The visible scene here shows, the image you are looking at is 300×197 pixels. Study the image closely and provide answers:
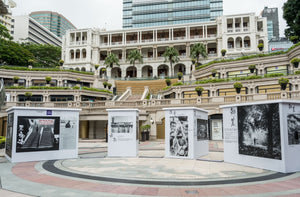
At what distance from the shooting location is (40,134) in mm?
14914

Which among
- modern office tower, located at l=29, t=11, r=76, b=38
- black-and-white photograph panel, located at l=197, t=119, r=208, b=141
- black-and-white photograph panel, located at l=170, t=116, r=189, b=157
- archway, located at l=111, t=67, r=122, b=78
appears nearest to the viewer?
black-and-white photograph panel, located at l=170, t=116, r=189, b=157

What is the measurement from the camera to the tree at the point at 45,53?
3078 inches

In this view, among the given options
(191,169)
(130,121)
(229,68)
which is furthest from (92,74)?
(191,169)

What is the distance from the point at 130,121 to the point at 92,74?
41.0 m

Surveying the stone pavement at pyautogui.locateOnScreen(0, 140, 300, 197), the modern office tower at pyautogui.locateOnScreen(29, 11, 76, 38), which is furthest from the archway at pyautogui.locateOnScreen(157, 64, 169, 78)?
the modern office tower at pyautogui.locateOnScreen(29, 11, 76, 38)

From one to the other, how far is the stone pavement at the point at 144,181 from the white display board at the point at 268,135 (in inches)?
23.7

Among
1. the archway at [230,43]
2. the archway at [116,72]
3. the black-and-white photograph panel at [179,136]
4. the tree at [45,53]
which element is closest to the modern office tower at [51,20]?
the tree at [45,53]

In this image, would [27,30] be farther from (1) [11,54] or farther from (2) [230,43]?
(2) [230,43]

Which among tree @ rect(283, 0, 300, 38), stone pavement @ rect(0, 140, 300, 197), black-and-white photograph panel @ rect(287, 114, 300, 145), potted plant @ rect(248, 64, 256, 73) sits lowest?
stone pavement @ rect(0, 140, 300, 197)

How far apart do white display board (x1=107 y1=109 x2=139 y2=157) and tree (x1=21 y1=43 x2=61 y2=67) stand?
7146 centimetres

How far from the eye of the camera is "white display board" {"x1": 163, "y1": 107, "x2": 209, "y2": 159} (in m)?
15.5

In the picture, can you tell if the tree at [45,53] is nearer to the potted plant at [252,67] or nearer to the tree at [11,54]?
the tree at [11,54]

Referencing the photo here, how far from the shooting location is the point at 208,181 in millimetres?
9594

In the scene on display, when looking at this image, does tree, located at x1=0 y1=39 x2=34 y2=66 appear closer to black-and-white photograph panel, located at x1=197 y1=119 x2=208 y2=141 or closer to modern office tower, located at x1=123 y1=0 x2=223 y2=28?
modern office tower, located at x1=123 y1=0 x2=223 y2=28
